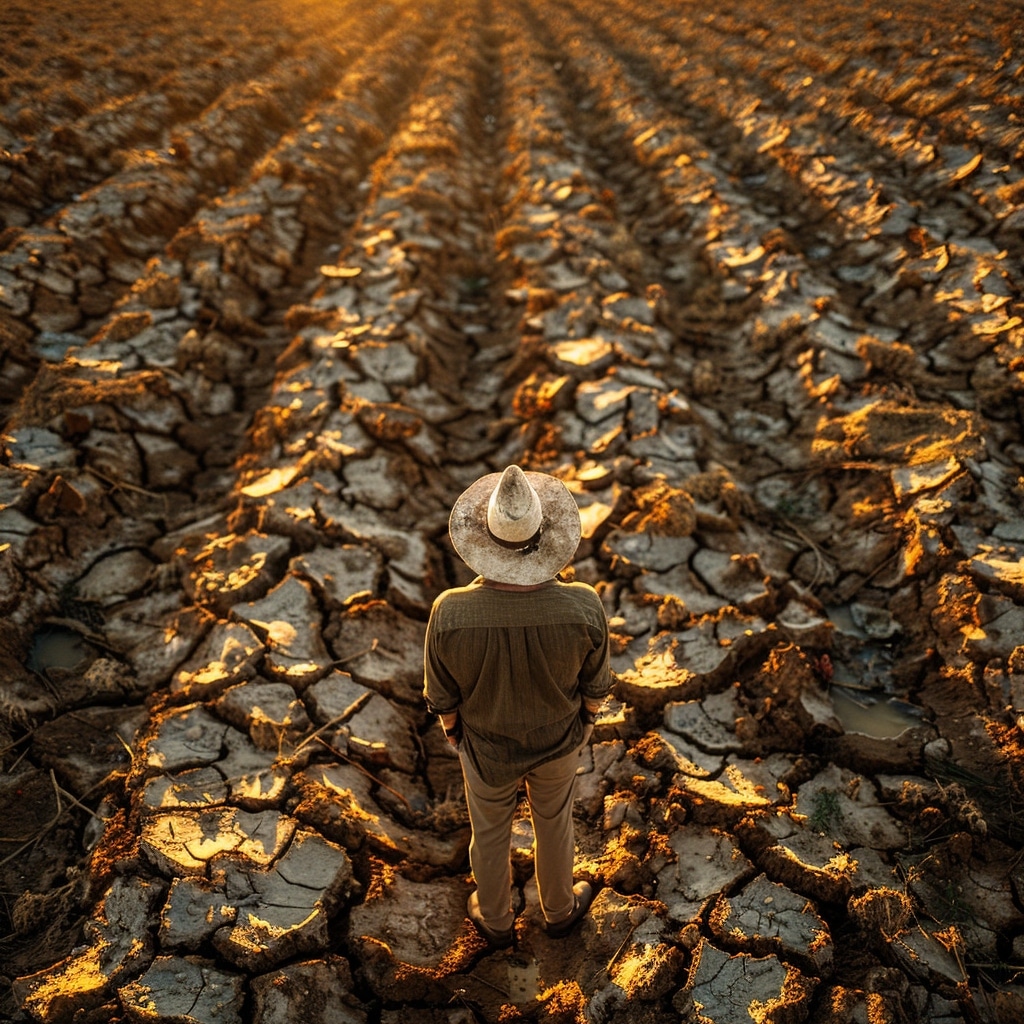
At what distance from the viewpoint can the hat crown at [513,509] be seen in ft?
5.04

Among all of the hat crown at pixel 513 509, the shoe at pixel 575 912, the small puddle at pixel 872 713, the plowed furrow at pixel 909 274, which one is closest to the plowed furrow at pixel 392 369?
the shoe at pixel 575 912

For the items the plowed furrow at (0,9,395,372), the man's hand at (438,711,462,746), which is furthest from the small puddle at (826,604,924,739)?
the plowed furrow at (0,9,395,372)

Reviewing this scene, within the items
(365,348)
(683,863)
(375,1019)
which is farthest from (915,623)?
(365,348)

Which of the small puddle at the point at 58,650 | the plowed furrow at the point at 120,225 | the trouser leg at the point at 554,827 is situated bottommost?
the trouser leg at the point at 554,827

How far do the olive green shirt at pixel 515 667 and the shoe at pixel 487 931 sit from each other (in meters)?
0.55

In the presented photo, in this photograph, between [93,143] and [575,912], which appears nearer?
[575,912]

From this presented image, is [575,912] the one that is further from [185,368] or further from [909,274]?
[909,274]

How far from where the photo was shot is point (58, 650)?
8.94 ft

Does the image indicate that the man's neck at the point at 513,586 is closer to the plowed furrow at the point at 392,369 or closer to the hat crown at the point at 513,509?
the hat crown at the point at 513,509

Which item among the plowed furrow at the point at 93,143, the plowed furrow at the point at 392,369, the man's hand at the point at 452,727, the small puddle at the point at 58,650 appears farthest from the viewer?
the plowed furrow at the point at 93,143

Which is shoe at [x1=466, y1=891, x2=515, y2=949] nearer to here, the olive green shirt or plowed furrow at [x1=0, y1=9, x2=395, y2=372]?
the olive green shirt

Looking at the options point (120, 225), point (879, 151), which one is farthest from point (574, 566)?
point (879, 151)

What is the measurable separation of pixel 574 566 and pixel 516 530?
1460 mm

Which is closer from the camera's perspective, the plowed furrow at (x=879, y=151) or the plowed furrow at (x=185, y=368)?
the plowed furrow at (x=185, y=368)
